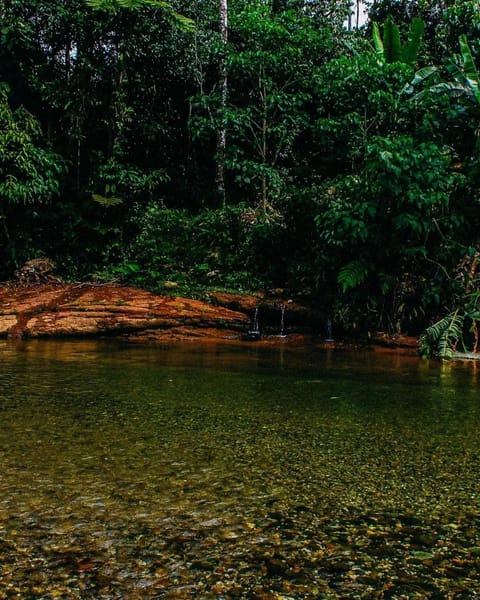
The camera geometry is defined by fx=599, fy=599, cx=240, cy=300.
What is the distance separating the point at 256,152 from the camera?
1287cm

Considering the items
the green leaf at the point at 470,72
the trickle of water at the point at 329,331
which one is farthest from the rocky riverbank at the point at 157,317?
the green leaf at the point at 470,72

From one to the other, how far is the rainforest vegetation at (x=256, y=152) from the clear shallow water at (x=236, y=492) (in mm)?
3988

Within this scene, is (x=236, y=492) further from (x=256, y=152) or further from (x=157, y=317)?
(x=256, y=152)

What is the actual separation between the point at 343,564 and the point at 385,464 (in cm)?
105

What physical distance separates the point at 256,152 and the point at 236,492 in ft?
37.3

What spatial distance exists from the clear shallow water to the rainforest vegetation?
3988 millimetres

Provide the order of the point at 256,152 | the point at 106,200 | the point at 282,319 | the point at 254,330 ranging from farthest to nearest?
the point at 256,152 < the point at 106,200 < the point at 282,319 < the point at 254,330

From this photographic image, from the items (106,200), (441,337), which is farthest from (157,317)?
(441,337)

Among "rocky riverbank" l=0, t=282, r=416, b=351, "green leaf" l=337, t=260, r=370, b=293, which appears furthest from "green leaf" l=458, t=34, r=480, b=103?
"rocky riverbank" l=0, t=282, r=416, b=351

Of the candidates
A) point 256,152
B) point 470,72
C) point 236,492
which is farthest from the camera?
point 256,152

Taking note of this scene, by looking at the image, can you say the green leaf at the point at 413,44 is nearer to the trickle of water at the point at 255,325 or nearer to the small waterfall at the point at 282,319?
the small waterfall at the point at 282,319

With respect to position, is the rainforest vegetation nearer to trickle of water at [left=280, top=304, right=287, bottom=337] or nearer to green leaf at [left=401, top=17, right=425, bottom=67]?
green leaf at [left=401, top=17, right=425, bottom=67]

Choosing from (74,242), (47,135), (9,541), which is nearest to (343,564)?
(9,541)

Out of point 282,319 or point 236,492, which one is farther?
point 282,319
